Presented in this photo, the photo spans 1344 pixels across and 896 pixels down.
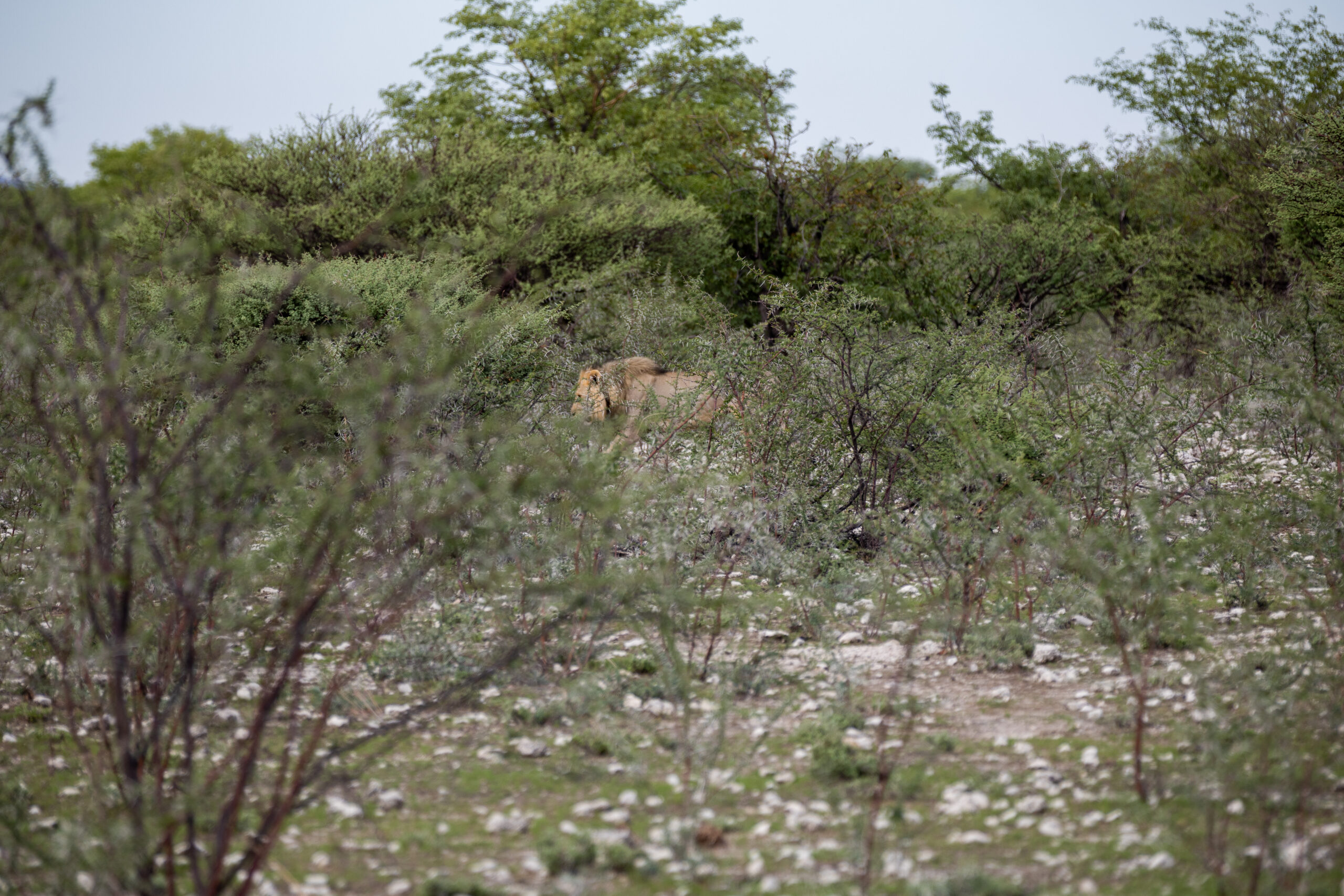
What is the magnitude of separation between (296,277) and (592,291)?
12610 mm

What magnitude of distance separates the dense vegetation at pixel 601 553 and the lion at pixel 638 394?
25 centimetres

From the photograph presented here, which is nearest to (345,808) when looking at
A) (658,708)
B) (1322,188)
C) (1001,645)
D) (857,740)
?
(658,708)

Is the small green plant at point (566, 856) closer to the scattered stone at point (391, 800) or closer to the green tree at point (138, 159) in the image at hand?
the scattered stone at point (391, 800)

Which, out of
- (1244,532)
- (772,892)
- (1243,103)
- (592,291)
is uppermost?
(1243,103)

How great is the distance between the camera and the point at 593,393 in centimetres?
959

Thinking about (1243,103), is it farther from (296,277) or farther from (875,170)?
(296,277)

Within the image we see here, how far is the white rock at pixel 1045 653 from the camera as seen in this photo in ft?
16.3

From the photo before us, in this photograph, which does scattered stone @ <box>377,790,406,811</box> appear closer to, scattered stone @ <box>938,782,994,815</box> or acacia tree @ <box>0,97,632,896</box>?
acacia tree @ <box>0,97,632,896</box>

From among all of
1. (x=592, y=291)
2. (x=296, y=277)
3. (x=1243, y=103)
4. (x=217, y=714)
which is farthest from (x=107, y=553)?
(x=1243, y=103)

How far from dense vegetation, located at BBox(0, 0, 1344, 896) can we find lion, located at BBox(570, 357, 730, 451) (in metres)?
0.25

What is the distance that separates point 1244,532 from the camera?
5617 millimetres

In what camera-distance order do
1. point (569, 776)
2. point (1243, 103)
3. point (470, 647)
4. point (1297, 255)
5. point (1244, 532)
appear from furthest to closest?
point (1243, 103) → point (1297, 255) → point (1244, 532) → point (470, 647) → point (569, 776)

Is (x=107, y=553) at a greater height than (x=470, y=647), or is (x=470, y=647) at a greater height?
(x=107, y=553)

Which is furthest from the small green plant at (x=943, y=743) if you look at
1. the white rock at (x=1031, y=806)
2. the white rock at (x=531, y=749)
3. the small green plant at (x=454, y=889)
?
the small green plant at (x=454, y=889)
